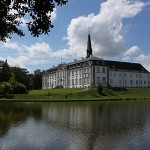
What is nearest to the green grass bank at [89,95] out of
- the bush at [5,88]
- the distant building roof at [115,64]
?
the bush at [5,88]

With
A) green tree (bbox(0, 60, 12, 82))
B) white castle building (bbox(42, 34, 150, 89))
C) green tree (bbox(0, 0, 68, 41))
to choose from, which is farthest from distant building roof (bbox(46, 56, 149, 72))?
green tree (bbox(0, 0, 68, 41))

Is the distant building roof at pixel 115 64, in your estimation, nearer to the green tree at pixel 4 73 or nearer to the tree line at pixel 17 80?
the tree line at pixel 17 80

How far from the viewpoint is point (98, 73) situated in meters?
102

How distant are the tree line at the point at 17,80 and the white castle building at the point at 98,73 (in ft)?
45.2

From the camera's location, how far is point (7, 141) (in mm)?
19062

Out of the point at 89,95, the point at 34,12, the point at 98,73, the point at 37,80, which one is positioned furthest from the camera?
the point at 37,80

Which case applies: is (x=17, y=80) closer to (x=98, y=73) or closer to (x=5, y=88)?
(x=98, y=73)

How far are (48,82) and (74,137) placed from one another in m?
115

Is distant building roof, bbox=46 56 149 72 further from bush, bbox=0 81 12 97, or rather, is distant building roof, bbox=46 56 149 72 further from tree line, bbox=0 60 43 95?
bush, bbox=0 81 12 97

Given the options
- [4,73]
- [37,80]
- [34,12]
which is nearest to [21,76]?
[37,80]

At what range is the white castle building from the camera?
336 ft

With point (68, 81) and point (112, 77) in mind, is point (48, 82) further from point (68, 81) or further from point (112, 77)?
point (112, 77)

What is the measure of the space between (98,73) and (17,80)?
35.4m

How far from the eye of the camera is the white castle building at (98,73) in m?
102
